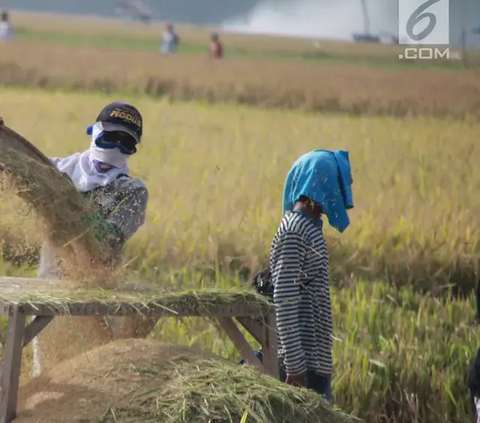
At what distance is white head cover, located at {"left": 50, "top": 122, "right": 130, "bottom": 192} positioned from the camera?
5.08 meters

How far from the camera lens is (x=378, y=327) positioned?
21.4 feet

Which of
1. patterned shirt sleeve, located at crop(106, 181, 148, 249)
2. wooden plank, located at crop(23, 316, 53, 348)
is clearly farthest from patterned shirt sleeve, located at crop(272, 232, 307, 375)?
wooden plank, located at crop(23, 316, 53, 348)

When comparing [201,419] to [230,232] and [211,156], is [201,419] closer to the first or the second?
[230,232]

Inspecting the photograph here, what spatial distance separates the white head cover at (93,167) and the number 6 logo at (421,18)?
148 inches

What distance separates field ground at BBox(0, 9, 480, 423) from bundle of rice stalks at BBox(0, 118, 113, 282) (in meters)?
0.13

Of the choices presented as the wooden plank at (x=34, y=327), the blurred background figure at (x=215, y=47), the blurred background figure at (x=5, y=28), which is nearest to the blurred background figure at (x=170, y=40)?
the blurred background figure at (x=215, y=47)

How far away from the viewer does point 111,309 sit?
4348 millimetres

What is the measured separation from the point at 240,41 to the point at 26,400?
5280 millimetres

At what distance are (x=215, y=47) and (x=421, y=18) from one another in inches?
71.0

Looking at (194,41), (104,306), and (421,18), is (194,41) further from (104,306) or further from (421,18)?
(104,306)

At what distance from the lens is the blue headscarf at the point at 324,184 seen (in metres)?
4.88

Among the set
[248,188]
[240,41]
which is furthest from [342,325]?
[240,41]

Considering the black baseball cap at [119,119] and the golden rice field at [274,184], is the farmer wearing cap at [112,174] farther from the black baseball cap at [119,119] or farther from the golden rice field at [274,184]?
the golden rice field at [274,184]

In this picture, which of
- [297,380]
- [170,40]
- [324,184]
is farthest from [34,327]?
[170,40]
